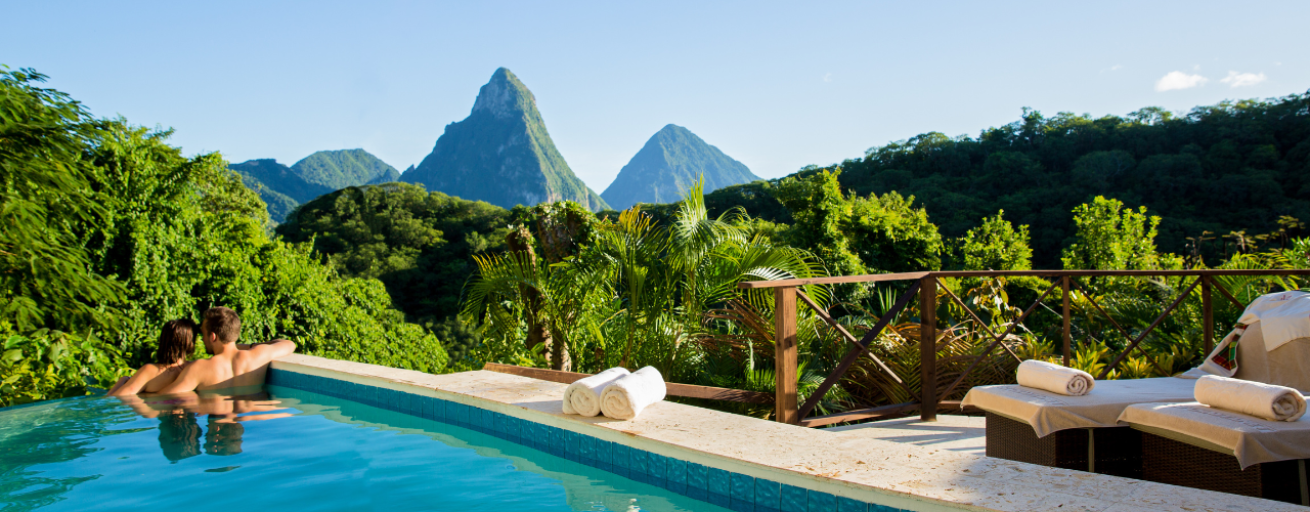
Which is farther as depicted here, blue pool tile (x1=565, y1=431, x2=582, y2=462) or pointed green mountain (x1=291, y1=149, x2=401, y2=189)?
pointed green mountain (x1=291, y1=149, x2=401, y2=189)

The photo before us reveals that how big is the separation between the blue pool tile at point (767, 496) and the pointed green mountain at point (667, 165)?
7579cm

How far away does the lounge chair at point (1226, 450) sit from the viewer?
205 centimetres

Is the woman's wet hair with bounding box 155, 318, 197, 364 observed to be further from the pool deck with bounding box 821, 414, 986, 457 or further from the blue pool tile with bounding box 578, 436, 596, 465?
the pool deck with bounding box 821, 414, 986, 457

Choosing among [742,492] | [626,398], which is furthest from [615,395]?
[742,492]

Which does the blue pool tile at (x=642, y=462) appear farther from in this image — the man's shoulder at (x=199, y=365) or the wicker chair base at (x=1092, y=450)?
the man's shoulder at (x=199, y=365)

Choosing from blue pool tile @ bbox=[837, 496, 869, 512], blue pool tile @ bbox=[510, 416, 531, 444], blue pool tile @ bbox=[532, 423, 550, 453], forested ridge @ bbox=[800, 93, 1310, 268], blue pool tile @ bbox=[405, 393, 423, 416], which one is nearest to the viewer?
blue pool tile @ bbox=[837, 496, 869, 512]

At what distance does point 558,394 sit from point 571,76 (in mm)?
25206

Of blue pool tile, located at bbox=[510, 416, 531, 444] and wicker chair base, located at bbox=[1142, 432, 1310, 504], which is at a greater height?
wicker chair base, located at bbox=[1142, 432, 1310, 504]

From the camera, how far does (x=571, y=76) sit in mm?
27516

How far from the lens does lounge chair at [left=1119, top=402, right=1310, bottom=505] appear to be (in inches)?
80.9

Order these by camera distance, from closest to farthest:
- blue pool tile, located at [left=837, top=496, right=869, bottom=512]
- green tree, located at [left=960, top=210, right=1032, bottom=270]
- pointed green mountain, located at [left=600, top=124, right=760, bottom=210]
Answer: blue pool tile, located at [left=837, top=496, right=869, bottom=512] → green tree, located at [left=960, top=210, right=1032, bottom=270] → pointed green mountain, located at [left=600, top=124, right=760, bottom=210]

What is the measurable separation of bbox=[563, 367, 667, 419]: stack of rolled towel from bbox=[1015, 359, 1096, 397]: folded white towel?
1.59 meters

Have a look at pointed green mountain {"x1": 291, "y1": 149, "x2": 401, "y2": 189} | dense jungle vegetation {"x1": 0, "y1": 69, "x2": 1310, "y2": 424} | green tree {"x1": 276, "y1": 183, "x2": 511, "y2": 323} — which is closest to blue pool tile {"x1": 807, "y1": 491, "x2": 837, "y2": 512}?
dense jungle vegetation {"x1": 0, "y1": 69, "x2": 1310, "y2": 424}

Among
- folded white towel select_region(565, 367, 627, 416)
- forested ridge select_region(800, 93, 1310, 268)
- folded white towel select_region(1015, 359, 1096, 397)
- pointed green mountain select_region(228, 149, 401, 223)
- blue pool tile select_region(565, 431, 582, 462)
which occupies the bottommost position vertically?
blue pool tile select_region(565, 431, 582, 462)
